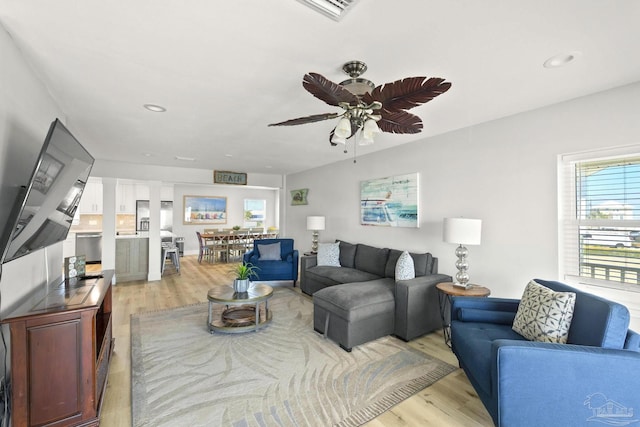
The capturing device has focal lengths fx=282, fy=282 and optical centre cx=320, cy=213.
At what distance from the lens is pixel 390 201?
14.4 ft

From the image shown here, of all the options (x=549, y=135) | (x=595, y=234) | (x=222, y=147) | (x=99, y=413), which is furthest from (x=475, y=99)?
(x=99, y=413)

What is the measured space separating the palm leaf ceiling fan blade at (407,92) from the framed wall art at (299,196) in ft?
15.8

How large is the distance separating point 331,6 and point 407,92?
0.57m

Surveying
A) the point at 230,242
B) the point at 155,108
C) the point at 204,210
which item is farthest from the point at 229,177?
the point at 155,108

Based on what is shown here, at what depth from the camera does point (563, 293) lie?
2.01m

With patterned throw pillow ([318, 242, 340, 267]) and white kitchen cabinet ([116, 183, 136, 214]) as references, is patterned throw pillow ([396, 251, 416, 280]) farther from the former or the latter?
white kitchen cabinet ([116, 183, 136, 214])

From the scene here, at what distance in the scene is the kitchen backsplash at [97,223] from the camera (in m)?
7.20

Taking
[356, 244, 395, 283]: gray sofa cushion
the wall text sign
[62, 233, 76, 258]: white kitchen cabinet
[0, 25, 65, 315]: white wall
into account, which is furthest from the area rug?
[62, 233, 76, 258]: white kitchen cabinet

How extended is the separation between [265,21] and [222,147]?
3.10 meters

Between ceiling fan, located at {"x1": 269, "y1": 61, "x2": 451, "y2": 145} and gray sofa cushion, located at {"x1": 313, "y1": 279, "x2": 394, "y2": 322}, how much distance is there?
68.7 inches

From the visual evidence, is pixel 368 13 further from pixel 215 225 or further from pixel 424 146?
pixel 215 225

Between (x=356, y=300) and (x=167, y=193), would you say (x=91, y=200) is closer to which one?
(x=167, y=193)

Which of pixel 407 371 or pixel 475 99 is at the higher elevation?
pixel 475 99

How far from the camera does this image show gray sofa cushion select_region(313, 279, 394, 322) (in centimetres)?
293
